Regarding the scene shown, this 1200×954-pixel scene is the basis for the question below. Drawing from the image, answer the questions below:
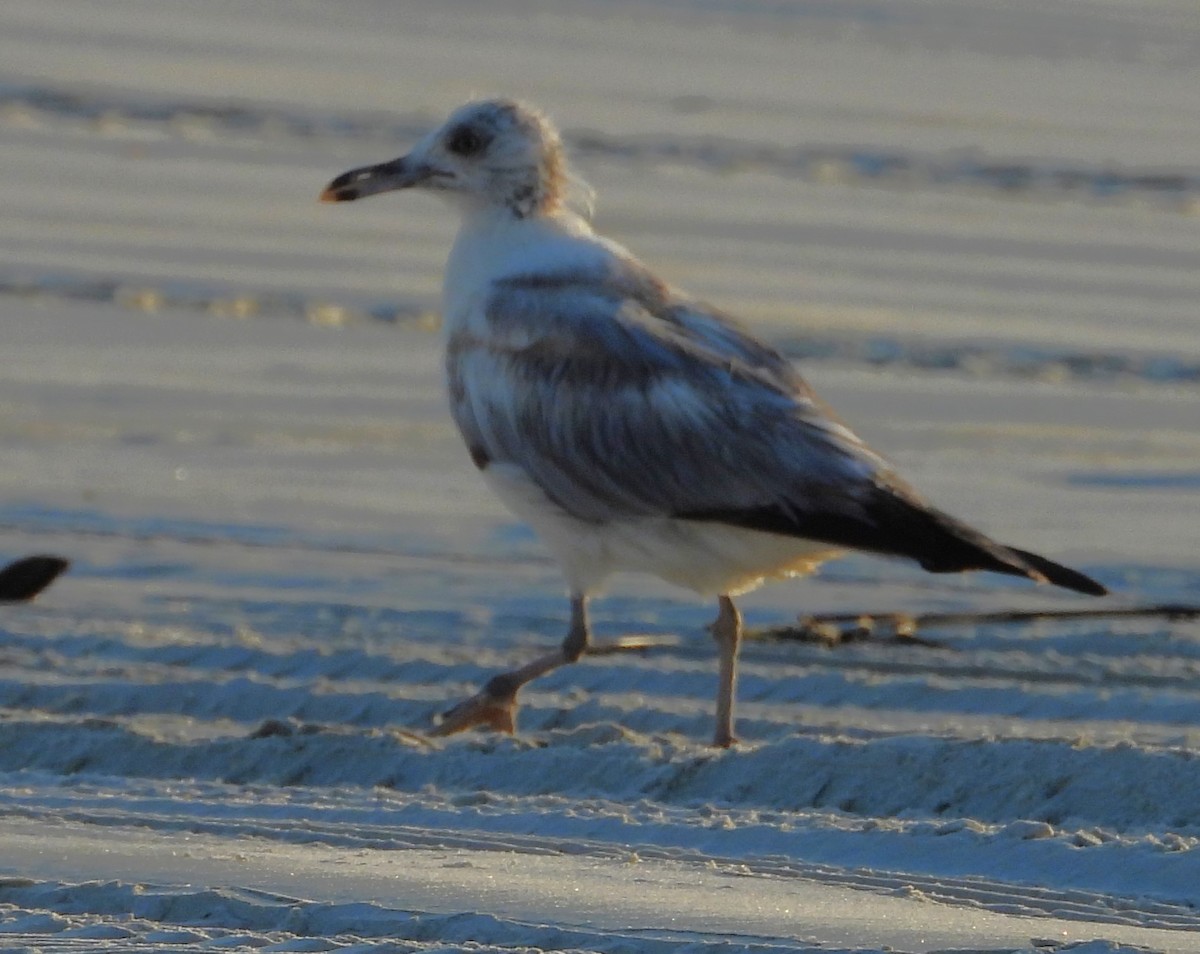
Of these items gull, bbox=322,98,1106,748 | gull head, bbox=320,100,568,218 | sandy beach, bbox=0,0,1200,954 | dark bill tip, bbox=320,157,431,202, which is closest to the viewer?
sandy beach, bbox=0,0,1200,954

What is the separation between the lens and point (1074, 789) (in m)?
5.49

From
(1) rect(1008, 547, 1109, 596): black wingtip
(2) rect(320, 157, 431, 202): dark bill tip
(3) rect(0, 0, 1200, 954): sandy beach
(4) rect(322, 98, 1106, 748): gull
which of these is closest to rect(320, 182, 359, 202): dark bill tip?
(2) rect(320, 157, 431, 202): dark bill tip

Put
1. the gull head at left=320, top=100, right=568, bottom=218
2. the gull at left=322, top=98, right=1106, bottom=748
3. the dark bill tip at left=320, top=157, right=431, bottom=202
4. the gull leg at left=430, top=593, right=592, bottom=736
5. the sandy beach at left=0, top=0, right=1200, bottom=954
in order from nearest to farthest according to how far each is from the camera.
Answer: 1. the sandy beach at left=0, top=0, right=1200, bottom=954
2. the gull at left=322, top=98, right=1106, bottom=748
3. the gull leg at left=430, top=593, right=592, bottom=736
4. the gull head at left=320, top=100, right=568, bottom=218
5. the dark bill tip at left=320, top=157, right=431, bottom=202

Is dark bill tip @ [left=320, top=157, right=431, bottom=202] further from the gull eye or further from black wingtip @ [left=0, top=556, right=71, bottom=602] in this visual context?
black wingtip @ [left=0, top=556, right=71, bottom=602]

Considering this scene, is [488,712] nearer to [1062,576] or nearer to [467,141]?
[1062,576]

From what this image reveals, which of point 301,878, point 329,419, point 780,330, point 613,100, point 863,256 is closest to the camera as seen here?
point 301,878

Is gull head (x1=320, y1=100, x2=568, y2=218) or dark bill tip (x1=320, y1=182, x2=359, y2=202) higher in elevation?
gull head (x1=320, y1=100, x2=568, y2=218)

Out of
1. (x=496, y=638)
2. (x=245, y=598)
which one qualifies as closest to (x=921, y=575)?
(x=496, y=638)

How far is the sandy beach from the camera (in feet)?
15.5

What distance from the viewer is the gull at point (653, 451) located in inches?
240

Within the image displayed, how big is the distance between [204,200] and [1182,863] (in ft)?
29.6

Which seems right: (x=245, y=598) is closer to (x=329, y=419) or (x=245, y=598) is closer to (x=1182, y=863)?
(x=329, y=419)

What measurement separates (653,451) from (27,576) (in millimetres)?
2106

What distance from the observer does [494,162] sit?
7.45 m
